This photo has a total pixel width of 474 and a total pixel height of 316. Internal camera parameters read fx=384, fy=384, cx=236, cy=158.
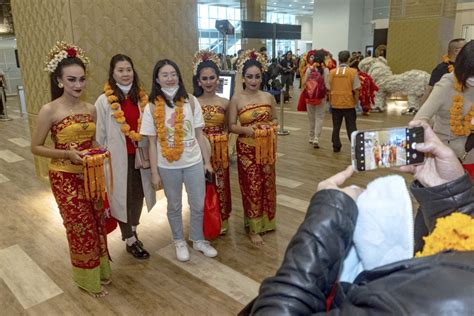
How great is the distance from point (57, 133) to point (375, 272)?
84.4 inches

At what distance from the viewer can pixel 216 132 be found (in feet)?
10.2

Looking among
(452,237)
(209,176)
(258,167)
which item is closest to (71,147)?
(209,176)

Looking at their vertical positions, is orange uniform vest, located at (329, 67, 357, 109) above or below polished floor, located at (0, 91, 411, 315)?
above

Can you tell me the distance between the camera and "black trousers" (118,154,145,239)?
2863mm

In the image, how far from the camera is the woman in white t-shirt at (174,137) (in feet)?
8.66

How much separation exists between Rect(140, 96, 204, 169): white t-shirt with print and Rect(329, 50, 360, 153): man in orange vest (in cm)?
355

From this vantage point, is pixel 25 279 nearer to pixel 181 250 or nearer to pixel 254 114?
pixel 181 250

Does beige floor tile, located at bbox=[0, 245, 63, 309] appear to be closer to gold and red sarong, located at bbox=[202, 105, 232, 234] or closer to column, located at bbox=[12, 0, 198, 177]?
gold and red sarong, located at bbox=[202, 105, 232, 234]

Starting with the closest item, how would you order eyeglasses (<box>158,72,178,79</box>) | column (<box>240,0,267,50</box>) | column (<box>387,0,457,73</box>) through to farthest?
eyeglasses (<box>158,72,178,79</box>) → column (<box>387,0,457,73</box>) → column (<box>240,0,267,50</box>)

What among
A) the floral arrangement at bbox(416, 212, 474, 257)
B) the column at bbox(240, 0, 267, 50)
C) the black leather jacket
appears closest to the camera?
the black leather jacket

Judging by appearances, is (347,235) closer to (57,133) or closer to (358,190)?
(358,190)

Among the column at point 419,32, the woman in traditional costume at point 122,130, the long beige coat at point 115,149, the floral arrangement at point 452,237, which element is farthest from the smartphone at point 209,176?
the column at point 419,32

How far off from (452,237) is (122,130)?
2301 millimetres

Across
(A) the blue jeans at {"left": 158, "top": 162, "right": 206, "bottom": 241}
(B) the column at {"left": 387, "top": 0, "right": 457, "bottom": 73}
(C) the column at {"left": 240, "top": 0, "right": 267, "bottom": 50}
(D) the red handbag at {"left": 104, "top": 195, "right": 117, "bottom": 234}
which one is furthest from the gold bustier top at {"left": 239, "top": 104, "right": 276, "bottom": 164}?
(C) the column at {"left": 240, "top": 0, "right": 267, "bottom": 50}
